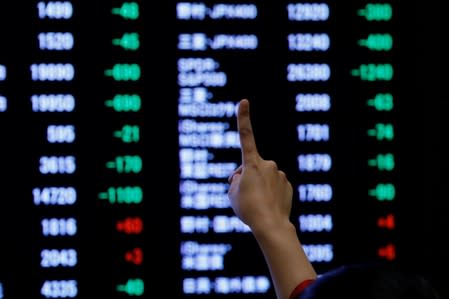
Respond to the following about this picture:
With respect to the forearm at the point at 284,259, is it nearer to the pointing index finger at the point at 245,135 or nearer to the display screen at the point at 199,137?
the pointing index finger at the point at 245,135

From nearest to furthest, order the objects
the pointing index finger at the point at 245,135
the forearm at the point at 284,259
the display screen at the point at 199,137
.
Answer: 1. the forearm at the point at 284,259
2. the pointing index finger at the point at 245,135
3. the display screen at the point at 199,137

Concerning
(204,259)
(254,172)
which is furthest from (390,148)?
(254,172)

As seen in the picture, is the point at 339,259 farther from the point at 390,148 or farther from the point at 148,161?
the point at 148,161

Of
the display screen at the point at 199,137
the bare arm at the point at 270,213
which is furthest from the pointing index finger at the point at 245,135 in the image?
the display screen at the point at 199,137

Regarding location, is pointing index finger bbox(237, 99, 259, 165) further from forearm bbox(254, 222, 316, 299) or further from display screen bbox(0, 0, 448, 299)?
display screen bbox(0, 0, 448, 299)

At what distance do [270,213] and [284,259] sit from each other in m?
0.07

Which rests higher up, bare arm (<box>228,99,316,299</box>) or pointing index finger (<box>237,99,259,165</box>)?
pointing index finger (<box>237,99,259,165</box>)

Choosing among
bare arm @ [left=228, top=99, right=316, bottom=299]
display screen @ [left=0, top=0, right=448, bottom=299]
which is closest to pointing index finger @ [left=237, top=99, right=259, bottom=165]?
bare arm @ [left=228, top=99, right=316, bottom=299]

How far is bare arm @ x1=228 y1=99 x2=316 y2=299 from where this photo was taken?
1064 millimetres

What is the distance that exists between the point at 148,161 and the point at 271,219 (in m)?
1.07

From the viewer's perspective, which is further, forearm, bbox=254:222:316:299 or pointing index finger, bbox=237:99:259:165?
pointing index finger, bbox=237:99:259:165

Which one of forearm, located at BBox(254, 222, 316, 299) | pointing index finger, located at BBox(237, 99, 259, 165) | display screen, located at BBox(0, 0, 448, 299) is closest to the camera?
forearm, located at BBox(254, 222, 316, 299)

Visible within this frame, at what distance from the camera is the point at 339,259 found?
220 centimetres

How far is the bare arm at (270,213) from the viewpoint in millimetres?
1064
